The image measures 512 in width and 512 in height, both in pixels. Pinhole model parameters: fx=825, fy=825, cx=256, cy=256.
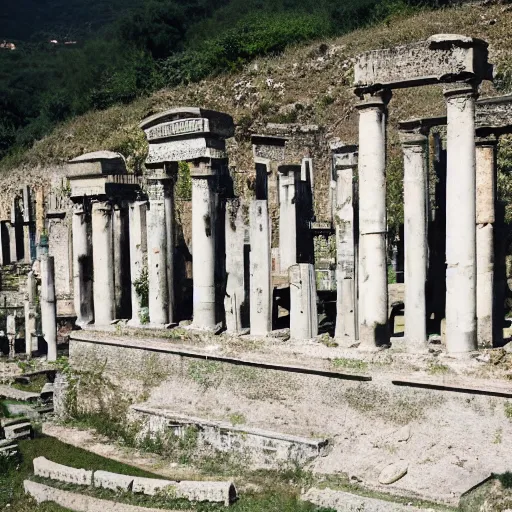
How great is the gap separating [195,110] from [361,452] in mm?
5783

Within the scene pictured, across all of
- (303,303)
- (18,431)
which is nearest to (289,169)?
(303,303)

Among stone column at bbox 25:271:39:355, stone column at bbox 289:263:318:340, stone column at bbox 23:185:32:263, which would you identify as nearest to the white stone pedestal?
stone column at bbox 289:263:318:340

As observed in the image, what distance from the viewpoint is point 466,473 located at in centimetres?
909

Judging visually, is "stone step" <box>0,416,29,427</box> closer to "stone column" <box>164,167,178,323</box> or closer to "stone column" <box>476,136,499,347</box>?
"stone column" <box>164,167,178,323</box>

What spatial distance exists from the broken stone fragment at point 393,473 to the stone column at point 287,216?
22.4ft

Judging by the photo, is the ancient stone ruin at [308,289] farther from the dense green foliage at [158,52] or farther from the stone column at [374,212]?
the dense green foliage at [158,52]

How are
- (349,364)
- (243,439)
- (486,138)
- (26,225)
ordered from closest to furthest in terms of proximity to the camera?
1. (349,364)
2. (243,439)
3. (486,138)
4. (26,225)

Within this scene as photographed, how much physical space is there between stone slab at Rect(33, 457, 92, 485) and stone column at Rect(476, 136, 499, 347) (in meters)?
Result: 5.85

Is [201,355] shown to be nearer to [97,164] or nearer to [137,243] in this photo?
[137,243]

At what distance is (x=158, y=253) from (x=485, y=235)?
5.21 meters

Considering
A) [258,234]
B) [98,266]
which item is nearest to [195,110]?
[258,234]

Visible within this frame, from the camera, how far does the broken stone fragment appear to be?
9312 millimetres

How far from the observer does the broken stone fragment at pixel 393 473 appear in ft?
30.6

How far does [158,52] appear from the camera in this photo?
4634 cm
